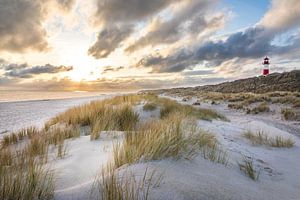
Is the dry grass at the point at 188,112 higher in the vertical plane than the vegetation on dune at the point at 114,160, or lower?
lower

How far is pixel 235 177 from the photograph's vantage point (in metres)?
2.79

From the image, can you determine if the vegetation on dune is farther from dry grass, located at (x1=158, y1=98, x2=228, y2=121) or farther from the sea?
the sea

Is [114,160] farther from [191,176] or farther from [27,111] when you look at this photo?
[27,111]

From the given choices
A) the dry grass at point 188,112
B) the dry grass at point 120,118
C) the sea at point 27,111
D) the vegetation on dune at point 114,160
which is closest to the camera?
the vegetation on dune at point 114,160

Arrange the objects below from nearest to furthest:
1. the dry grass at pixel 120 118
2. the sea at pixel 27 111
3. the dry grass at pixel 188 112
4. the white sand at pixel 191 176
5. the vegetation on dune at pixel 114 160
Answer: the vegetation on dune at pixel 114 160
the white sand at pixel 191 176
the dry grass at pixel 120 118
the dry grass at pixel 188 112
the sea at pixel 27 111

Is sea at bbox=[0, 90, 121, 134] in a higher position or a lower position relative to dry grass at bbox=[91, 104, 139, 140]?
lower

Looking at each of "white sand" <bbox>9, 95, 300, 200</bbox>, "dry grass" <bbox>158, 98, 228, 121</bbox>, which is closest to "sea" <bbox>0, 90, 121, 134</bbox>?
"dry grass" <bbox>158, 98, 228, 121</bbox>

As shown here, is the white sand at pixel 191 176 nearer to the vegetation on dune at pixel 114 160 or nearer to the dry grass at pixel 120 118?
the vegetation on dune at pixel 114 160

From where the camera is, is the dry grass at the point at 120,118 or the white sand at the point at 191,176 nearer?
the white sand at the point at 191,176

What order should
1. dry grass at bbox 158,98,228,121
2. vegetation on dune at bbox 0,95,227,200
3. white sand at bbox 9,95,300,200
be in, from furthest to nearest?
dry grass at bbox 158,98,228,121
white sand at bbox 9,95,300,200
vegetation on dune at bbox 0,95,227,200

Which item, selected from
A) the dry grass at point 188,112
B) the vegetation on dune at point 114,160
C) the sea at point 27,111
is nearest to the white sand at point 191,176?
the vegetation on dune at point 114,160

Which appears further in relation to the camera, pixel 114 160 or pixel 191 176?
pixel 114 160

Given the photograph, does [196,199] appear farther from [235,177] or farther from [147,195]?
[235,177]

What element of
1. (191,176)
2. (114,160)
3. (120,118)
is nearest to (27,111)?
(120,118)
